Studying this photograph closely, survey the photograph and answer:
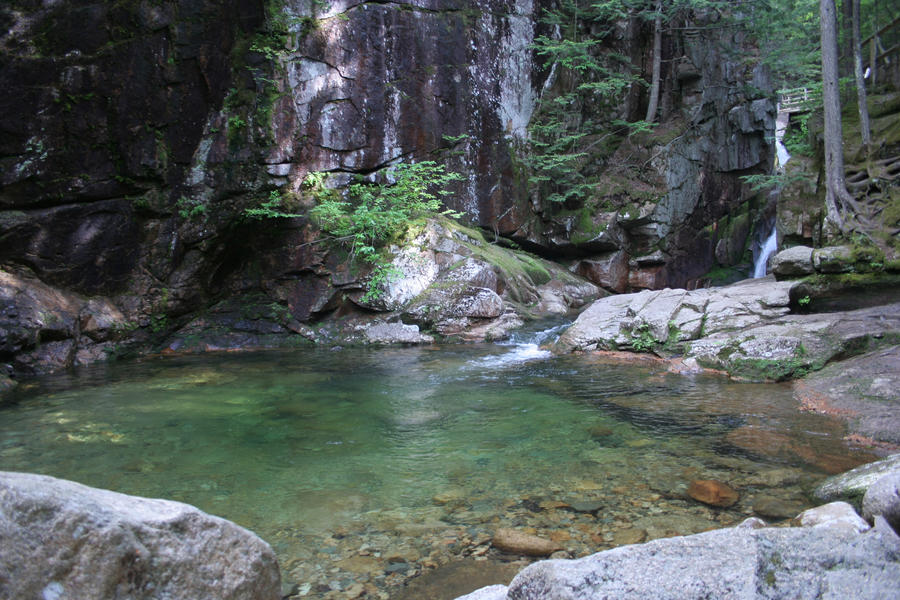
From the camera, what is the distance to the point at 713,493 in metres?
4.14

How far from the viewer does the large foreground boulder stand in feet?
5.96

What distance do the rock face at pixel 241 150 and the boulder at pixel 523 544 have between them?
9.04m

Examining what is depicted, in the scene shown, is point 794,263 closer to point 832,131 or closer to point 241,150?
point 832,131

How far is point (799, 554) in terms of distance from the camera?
79.4 inches

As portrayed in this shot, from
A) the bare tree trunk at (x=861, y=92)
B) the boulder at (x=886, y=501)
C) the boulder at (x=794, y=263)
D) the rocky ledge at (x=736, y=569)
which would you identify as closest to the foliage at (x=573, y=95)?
the bare tree trunk at (x=861, y=92)

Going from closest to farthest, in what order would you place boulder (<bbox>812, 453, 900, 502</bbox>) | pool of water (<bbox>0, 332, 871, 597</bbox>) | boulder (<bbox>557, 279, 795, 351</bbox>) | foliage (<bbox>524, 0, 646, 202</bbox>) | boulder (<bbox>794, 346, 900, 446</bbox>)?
1. boulder (<bbox>812, 453, 900, 502</bbox>)
2. pool of water (<bbox>0, 332, 871, 597</bbox>)
3. boulder (<bbox>794, 346, 900, 446</bbox>)
4. boulder (<bbox>557, 279, 795, 351</bbox>)
5. foliage (<bbox>524, 0, 646, 202</bbox>)

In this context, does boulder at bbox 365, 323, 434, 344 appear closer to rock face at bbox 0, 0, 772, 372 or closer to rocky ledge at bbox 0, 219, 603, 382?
rocky ledge at bbox 0, 219, 603, 382

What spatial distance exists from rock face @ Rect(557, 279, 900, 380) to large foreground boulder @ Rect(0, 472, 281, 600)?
24.4ft

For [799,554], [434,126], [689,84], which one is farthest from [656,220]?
[799,554]

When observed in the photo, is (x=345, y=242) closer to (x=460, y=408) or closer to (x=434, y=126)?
(x=434, y=126)

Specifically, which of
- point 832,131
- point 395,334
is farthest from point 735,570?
point 832,131

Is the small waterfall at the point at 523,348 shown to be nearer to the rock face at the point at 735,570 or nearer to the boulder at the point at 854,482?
the boulder at the point at 854,482

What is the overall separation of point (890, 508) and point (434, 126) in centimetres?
1486

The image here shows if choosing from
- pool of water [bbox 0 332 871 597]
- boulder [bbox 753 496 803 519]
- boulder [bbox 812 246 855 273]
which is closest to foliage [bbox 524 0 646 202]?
boulder [bbox 812 246 855 273]
